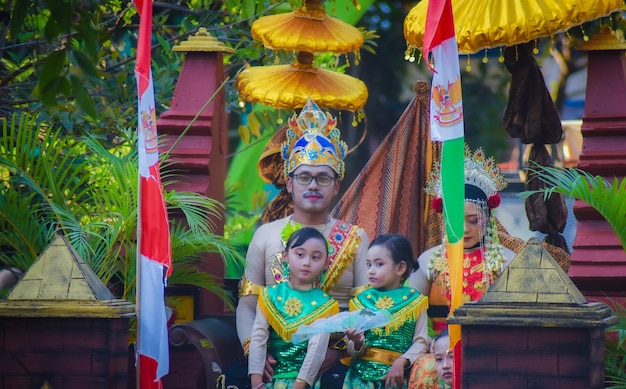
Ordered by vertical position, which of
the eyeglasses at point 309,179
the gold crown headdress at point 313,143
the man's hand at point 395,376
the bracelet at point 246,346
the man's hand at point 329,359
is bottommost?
the man's hand at point 395,376

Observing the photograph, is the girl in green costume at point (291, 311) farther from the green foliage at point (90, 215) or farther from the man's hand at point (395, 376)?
the green foliage at point (90, 215)

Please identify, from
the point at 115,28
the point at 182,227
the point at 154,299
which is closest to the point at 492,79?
the point at 115,28

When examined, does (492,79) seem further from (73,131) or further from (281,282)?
(281,282)

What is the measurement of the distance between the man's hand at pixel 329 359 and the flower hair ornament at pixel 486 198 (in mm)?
829

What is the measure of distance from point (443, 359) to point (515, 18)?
2106mm

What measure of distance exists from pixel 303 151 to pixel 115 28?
9.33 feet

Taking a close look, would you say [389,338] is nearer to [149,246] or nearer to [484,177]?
[484,177]

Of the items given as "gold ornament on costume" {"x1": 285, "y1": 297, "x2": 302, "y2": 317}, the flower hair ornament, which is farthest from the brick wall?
the flower hair ornament

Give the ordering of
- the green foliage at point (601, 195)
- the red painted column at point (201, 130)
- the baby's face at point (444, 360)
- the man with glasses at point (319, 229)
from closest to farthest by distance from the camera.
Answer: the baby's face at point (444, 360)
the green foliage at point (601, 195)
the man with glasses at point (319, 229)
the red painted column at point (201, 130)

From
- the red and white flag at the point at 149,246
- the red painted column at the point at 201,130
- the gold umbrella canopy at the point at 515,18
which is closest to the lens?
the red and white flag at the point at 149,246

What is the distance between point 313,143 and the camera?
771 cm

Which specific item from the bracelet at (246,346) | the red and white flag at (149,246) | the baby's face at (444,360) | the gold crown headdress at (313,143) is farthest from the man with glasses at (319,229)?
the baby's face at (444,360)

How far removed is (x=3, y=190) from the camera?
7820 mm

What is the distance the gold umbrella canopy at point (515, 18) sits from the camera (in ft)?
24.4
